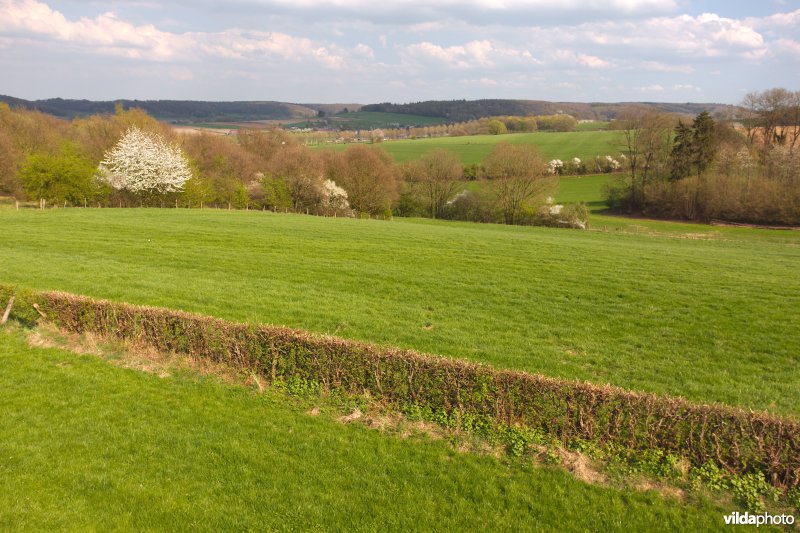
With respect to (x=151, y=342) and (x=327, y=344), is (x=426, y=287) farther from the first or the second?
(x=151, y=342)

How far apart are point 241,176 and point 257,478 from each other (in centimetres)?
6163

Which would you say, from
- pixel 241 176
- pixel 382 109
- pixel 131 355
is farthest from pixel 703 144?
pixel 382 109

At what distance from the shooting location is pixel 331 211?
183ft

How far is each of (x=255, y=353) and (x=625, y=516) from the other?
7.13m

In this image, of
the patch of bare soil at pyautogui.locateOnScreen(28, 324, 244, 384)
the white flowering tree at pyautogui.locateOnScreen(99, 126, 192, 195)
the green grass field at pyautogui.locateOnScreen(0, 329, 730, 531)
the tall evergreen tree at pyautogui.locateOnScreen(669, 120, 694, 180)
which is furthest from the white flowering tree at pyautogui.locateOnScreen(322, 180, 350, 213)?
the green grass field at pyautogui.locateOnScreen(0, 329, 730, 531)

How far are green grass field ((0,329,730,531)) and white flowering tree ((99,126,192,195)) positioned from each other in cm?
4280

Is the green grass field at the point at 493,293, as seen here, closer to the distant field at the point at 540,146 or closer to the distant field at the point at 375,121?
the distant field at the point at 540,146

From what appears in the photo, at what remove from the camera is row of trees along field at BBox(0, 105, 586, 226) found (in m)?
44.9

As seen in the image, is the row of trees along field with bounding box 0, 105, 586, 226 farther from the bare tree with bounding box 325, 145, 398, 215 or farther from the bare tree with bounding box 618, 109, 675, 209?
the bare tree with bounding box 618, 109, 675, 209

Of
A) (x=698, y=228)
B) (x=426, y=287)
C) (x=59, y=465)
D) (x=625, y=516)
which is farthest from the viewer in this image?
(x=698, y=228)

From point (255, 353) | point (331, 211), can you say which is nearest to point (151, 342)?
point (255, 353)

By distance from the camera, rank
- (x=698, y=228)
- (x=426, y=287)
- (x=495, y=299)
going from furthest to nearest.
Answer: (x=698, y=228)
(x=426, y=287)
(x=495, y=299)

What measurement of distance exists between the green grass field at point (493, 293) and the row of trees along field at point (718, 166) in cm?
2555

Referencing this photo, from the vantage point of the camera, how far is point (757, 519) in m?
5.81
